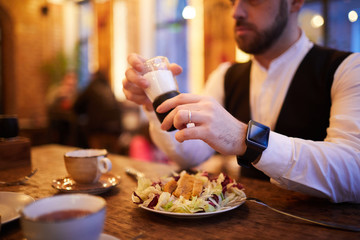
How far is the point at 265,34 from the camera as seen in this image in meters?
1.51

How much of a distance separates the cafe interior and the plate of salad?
0.10 ft

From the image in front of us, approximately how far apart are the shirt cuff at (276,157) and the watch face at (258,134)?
28 mm

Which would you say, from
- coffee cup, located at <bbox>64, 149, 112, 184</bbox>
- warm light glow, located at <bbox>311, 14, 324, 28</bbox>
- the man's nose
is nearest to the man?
the man's nose

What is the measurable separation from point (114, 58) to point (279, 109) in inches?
244

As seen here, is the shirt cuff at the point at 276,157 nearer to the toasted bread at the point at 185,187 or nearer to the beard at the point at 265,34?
the toasted bread at the point at 185,187

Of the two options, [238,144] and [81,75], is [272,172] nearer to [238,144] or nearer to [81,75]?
[238,144]

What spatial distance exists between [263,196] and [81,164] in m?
0.60

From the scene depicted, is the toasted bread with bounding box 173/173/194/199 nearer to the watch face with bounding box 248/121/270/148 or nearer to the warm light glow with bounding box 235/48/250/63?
the watch face with bounding box 248/121/270/148

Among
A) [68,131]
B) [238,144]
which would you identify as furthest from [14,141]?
[68,131]

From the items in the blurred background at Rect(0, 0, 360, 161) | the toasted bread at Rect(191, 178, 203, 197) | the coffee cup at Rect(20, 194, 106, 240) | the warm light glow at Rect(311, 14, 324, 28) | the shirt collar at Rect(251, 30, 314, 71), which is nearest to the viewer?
the coffee cup at Rect(20, 194, 106, 240)

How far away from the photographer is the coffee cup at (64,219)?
1.57ft

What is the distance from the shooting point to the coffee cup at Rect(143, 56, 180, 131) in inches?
37.2

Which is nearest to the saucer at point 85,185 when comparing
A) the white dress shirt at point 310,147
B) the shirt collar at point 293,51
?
the white dress shirt at point 310,147

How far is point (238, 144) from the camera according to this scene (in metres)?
0.94
